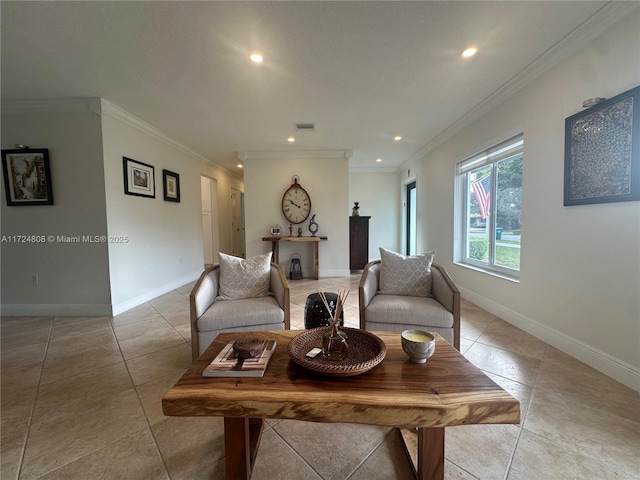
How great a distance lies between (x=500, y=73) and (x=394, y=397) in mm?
2913

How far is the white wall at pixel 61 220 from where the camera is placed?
290 centimetres

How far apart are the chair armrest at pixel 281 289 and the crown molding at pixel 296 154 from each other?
10.3 feet

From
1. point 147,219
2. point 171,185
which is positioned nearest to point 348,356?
point 147,219

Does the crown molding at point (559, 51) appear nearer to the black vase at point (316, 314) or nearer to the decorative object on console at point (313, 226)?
the black vase at point (316, 314)

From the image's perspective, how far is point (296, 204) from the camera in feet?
16.3

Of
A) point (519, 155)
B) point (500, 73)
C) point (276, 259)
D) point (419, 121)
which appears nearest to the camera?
point (500, 73)

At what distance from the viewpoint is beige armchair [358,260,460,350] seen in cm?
183

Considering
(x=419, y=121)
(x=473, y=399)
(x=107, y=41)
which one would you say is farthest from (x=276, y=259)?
(x=473, y=399)

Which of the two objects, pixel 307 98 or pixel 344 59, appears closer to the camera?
pixel 344 59

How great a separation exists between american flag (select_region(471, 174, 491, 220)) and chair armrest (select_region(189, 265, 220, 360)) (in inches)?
126

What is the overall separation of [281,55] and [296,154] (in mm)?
2789

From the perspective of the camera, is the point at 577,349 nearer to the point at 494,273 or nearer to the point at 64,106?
the point at 494,273

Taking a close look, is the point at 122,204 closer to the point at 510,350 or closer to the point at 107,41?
the point at 107,41

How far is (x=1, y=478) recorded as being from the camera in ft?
3.58
